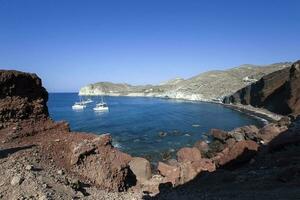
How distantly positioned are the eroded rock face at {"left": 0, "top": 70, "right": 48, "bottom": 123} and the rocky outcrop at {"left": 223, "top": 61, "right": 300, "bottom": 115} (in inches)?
2792

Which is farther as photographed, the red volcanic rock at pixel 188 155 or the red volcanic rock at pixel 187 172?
the red volcanic rock at pixel 188 155

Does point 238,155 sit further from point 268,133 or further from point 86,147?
point 268,133

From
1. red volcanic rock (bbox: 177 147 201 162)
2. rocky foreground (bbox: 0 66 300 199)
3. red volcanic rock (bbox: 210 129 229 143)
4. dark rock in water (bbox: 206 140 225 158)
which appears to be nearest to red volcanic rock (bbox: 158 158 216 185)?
rocky foreground (bbox: 0 66 300 199)

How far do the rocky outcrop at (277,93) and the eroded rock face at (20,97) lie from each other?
70.9 m

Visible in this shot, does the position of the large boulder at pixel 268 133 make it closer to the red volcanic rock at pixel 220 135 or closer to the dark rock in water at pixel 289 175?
the red volcanic rock at pixel 220 135

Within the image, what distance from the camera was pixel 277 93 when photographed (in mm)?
109938

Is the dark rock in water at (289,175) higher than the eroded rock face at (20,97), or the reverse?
the eroded rock face at (20,97)

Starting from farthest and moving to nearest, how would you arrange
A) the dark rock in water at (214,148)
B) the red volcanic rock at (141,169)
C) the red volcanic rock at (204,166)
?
the dark rock in water at (214,148), the red volcanic rock at (204,166), the red volcanic rock at (141,169)

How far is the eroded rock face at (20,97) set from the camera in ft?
71.0

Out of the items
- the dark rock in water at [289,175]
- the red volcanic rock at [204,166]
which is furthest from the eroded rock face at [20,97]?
the dark rock in water at [289,175]

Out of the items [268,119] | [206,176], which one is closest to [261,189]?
[206,176]

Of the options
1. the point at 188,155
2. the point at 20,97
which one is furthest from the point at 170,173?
the point at 20,97

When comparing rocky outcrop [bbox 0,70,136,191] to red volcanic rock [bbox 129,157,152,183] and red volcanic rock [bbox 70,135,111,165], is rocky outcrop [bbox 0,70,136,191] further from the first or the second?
red volcanic rock [bbox 129,157,152,183]

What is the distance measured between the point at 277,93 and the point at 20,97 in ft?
321
